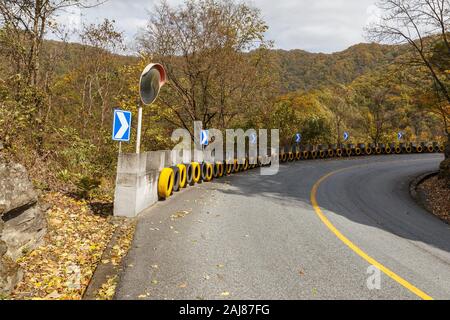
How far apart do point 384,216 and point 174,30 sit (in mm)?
17024

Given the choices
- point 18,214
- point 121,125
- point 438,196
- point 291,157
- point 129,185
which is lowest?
point 438,196

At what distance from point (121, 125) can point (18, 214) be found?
3.47 m

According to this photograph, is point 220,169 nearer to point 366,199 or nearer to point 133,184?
point 366,199

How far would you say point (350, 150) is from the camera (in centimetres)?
3453

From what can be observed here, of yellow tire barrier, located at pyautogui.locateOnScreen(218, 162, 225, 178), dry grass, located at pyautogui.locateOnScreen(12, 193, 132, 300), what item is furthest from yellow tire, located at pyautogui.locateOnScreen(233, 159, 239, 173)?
dry grass, located at pyautogui.locateOnScreen(12, 193, 132, 300)

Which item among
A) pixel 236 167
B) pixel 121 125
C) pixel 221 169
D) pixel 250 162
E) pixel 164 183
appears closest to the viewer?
pixel 121 125

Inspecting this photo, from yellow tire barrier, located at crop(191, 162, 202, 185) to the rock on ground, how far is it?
23.9ft

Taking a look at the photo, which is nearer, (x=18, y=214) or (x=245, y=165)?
(x=18, y=214)

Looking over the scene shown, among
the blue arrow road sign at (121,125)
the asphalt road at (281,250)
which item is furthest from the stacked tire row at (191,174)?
the blue arrow road sign at (121,125)

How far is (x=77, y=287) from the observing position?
172 inches

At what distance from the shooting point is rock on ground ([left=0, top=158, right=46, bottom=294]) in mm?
4832

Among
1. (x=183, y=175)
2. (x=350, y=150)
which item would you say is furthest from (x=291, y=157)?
(x=183, y=175)
